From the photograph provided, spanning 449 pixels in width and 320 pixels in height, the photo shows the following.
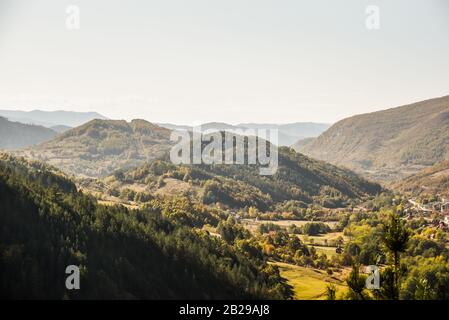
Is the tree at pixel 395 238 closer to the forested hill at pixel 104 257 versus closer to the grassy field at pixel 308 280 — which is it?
the forested hill at pixel 104 257

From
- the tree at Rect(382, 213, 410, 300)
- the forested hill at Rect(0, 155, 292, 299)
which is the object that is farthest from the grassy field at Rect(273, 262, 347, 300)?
the tree at Rect(382, 213, 410, 300)

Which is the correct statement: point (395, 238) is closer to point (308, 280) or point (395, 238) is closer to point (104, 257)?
point (104, 257)

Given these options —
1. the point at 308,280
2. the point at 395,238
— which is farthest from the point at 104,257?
the point at 395,238

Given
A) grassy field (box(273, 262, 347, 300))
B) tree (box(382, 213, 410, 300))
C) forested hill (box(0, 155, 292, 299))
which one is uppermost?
tree (box(382, 213, 410, 300))

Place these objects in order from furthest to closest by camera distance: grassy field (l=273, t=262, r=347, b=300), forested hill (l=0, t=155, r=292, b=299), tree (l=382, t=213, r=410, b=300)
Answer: grassy field (l=273, t=262, r=347, b=300), forested hill (l=0, t=155, r=292, b=299), tree (l=382, t=213, r=410, b=300)

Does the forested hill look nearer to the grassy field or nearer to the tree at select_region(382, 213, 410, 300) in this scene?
the grassy field

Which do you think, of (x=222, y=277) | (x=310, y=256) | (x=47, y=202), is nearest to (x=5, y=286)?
(x=47, y=202)
